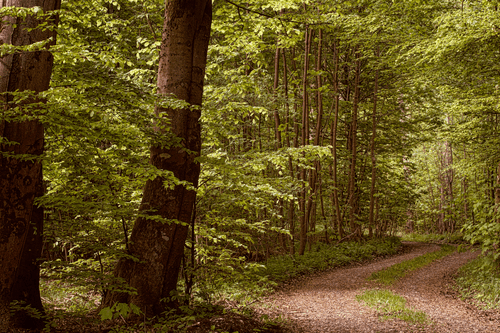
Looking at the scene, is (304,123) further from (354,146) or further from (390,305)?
(390,305)

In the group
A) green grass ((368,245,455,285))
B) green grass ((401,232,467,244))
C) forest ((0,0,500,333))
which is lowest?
green grass ((401,232,467,244))

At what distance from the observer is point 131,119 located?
14.8 feet

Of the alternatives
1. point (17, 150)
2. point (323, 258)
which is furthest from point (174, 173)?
point (323, 258)

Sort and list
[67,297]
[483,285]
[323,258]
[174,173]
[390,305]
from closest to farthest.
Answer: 1. [174,173]
2. [390,305]
3. [67,297]
4. [483,285]
5. [323,258]

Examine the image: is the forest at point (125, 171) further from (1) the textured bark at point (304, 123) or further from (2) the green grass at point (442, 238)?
(2) the green grass at point (442, 238)

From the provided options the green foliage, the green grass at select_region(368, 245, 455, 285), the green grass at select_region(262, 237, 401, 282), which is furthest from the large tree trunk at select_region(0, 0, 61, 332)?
the green grass at select_region(368, 245, 455, 285)

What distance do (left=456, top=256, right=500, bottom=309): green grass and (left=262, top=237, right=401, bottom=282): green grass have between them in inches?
169

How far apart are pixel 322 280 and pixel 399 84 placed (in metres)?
10.4

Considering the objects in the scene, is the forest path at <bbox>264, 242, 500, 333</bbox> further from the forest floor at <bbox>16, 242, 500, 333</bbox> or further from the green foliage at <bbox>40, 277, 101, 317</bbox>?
the green foliage at <bbox>40, 277, 101, 317</bbox>

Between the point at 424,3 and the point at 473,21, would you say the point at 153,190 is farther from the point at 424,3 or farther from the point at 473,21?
the point at 424,3

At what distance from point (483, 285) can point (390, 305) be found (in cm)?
345

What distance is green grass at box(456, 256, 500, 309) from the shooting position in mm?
8741

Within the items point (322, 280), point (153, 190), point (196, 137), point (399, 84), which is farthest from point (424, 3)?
point (153, 190)

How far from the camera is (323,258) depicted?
569 inches
